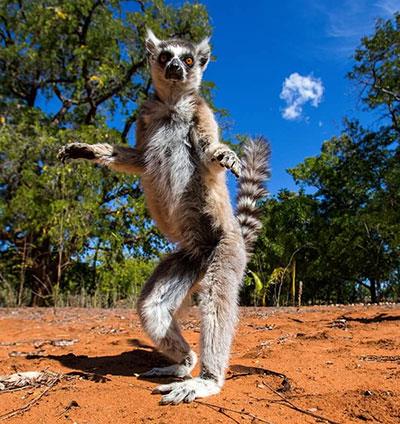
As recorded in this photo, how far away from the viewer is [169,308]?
136 inches

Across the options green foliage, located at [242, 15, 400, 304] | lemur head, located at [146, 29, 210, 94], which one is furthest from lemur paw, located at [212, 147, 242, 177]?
green foliage, located at [242, 15, 400, 304]

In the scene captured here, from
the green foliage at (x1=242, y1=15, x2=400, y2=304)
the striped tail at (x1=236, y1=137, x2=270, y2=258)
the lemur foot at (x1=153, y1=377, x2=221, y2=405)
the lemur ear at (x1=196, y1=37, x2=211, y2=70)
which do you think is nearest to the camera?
the lemur foot at (x1=153, y1=377, x2=221, y2=405)

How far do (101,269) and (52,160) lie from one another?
3970mm

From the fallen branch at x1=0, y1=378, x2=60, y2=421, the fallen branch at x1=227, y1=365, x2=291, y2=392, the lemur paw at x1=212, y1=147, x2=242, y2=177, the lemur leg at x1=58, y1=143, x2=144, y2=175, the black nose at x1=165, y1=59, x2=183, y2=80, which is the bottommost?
the fallen branch at x1=0, y1=378, x2=60, y2=421

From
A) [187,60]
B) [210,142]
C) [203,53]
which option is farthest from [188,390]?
[203,53]

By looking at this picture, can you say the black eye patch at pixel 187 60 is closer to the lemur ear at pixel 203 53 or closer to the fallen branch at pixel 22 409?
the lemur ear at pixel 203 53

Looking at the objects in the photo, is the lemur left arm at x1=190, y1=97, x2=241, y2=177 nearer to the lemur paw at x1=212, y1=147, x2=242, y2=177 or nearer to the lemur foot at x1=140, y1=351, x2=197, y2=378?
the lemur paw at x1=212, y1=147, x2=242, y2=177

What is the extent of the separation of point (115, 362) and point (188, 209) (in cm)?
167

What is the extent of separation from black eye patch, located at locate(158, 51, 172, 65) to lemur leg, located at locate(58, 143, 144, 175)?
100 centimetres

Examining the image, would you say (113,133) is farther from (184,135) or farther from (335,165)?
(335,165)

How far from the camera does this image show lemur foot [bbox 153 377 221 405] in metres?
2.71

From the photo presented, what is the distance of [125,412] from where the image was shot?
2531mm

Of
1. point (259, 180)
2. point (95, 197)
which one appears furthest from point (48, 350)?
point (95, 197)

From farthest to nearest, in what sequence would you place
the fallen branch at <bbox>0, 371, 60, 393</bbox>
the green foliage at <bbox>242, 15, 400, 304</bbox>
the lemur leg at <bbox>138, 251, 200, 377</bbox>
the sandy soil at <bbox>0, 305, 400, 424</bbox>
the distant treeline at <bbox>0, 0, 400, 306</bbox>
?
the green foliage at <bbox>242, 15, 400, 304</bbox> → the distant treeline at <bbox>0, 0, 400, 306</bbox> → the lemur leg at <bbox>138, 251, 200, 377</bbox> → the fallen branch at <bbox>0, 371, 60, 393</bbox> → the sandy soil at <bbox>0, 305, 400, 424</bbox>
